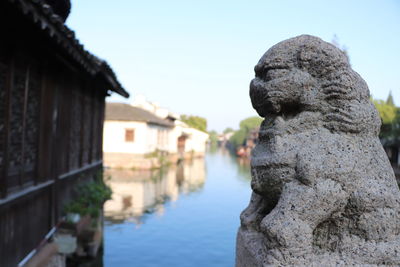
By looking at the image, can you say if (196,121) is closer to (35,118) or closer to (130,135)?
(130,135)

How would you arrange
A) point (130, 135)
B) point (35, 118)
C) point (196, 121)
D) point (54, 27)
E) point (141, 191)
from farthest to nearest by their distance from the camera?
1. point (196, 121)
2. point (130, 135)
3. point (141, 191)
4. point (35, 118)
5. point (54, 27)

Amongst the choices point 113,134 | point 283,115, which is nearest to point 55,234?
point 283,115

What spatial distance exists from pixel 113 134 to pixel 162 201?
574 inches

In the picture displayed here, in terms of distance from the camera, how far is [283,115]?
2.50m

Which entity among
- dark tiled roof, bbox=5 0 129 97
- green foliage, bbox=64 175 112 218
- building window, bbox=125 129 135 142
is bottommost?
green foliage, bbox=64 175 112 218

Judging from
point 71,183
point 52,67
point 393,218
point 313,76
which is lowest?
point 71,183

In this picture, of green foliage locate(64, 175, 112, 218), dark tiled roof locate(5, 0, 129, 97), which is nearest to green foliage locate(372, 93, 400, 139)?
green foliage locate(64, 175, 112, 218)

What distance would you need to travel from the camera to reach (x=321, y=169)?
7.19 ft

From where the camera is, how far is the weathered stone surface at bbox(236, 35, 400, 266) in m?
2.17

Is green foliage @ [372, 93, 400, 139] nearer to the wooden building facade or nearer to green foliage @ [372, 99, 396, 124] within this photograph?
green foliage @ [372, 99, 396, 124]

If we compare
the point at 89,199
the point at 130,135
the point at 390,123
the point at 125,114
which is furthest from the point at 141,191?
the point at 390,123

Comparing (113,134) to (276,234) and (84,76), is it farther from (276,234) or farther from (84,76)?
(276,234)

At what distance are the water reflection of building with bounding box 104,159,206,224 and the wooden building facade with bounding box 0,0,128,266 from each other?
389 centimetres

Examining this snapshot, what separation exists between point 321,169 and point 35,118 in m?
5.36
